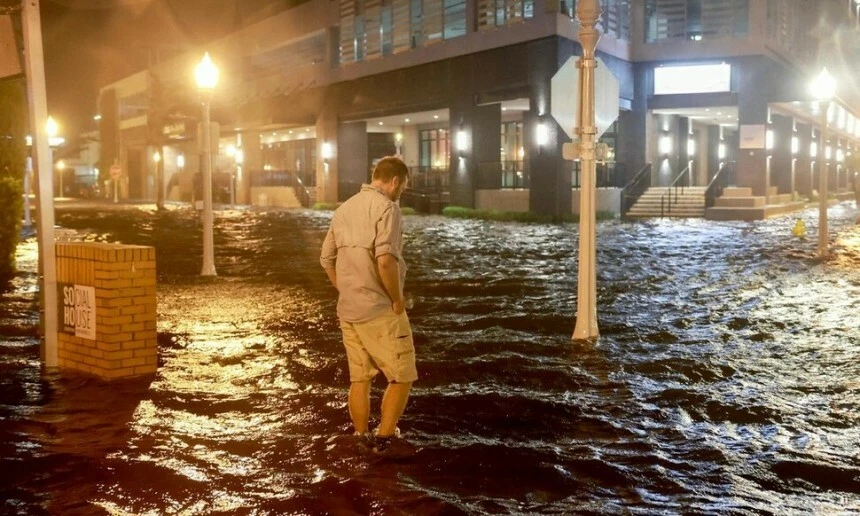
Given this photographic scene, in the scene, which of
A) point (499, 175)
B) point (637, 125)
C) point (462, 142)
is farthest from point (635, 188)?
point (462, 142)

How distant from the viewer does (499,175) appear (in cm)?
3969

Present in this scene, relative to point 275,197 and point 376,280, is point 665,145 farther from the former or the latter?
point 376,280

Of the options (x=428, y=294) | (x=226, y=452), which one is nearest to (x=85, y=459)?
(x=226, y=452)

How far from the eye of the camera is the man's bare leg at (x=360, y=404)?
5.98 metres

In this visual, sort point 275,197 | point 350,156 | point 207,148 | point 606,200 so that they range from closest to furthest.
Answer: point 207,148, point 606,200, point 350,156, point 275,197

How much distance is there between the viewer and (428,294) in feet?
45.8

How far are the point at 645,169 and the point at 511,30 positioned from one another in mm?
9381

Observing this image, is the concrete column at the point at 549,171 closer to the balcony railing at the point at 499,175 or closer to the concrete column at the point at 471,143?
the balcony railing at the point at 499,175

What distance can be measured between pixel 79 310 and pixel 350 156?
139 feet

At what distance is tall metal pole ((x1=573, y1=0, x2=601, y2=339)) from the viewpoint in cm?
958

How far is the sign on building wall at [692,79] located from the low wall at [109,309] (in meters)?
37.1

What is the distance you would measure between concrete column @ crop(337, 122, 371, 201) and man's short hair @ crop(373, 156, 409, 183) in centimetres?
4416

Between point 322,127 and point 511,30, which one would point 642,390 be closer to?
point 511,30

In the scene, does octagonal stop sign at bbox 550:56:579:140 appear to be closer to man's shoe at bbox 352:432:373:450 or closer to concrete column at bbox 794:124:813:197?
man's shoe at bbox 352:432:373:450
